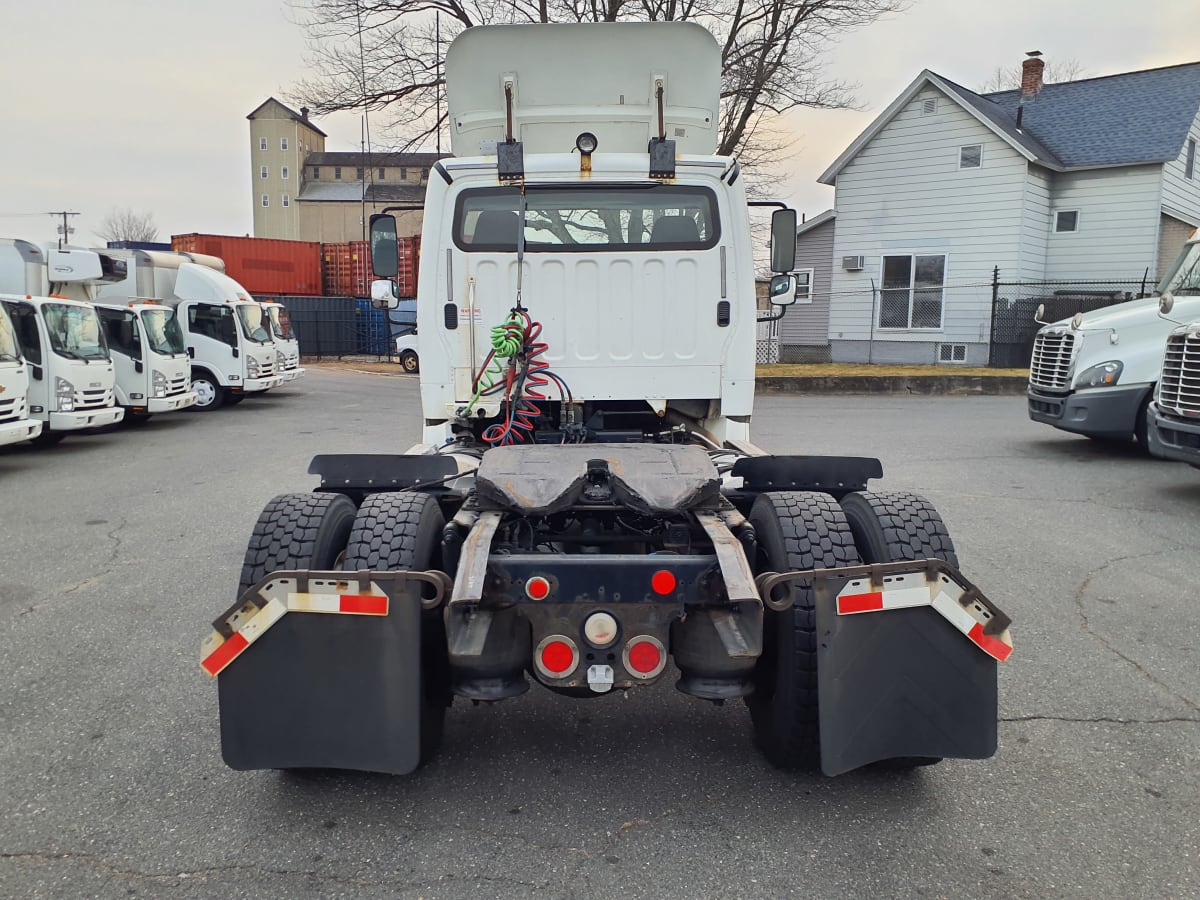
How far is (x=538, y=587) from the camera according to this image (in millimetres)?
2793

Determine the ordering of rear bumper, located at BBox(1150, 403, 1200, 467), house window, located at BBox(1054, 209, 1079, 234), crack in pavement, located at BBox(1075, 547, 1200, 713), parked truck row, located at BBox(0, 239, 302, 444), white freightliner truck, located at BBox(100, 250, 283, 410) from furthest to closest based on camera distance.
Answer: house window, located at BBox(1054, 209, 1079, 234), white freightliner truck, located at BBox(100, 250, 283, 410), parked truck row, located at BBox(0, 239, 302, 444), rear bumper, located at BBox(1150, 403, 1200, 467), crack in pavement, located at BBox(1075, 547, 1200, 713)

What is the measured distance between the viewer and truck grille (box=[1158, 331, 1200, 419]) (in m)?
7.86

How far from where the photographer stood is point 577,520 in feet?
11.3

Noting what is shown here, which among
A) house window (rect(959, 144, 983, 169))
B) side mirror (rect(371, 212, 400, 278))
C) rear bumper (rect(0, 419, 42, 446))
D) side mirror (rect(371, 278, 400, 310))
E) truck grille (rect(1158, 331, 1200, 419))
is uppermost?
house window (rect(959, 144, 983, 169))

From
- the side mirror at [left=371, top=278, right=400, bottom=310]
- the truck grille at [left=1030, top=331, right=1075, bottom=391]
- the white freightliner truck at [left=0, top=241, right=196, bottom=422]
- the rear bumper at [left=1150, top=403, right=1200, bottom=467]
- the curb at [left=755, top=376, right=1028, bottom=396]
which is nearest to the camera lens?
the side mirror at [left=371, top=278, right=400, bottom=310]

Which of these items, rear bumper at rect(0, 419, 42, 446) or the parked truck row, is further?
the parked truck row

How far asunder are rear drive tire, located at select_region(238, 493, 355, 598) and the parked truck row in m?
8.68

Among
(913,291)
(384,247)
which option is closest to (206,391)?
(384,247)

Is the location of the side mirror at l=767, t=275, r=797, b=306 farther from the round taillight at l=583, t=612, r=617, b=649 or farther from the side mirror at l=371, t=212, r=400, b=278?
the round taillight at l=583, t=612, r=617, b=649

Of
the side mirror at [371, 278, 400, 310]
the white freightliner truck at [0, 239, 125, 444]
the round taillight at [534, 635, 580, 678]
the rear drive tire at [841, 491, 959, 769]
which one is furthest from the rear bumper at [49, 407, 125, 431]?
the rear drive tire at [841, 491, 959, 769]

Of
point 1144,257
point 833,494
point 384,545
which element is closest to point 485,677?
point 384,545

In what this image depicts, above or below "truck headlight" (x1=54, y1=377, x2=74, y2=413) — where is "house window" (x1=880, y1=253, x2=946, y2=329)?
above

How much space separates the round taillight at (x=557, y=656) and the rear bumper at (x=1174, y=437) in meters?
7.25

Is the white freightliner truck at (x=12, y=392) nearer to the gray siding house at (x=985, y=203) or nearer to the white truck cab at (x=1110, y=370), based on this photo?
the white truck cab at (x=1110, y=370)
